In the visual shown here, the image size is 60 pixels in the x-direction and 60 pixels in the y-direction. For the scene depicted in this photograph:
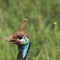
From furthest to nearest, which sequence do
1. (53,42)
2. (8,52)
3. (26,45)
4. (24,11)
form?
(24,11), (53,42), (8,52), (26,45)

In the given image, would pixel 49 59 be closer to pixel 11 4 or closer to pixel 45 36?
pixel 45 36

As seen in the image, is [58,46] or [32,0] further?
[32,0]

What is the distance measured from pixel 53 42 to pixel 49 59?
1.43 feet

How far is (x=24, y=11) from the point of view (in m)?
8.70

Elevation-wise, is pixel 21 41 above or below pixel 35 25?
above

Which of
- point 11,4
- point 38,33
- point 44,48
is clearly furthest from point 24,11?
point 44,48

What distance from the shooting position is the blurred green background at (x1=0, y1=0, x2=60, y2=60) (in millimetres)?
7023

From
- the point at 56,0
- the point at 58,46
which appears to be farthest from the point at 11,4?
the point at 58,46

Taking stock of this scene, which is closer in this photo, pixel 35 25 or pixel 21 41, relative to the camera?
pixel 21 41

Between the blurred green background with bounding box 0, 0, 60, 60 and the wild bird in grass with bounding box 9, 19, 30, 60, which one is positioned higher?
the wild bird in grass with bounding box 9, 19, 30, 60

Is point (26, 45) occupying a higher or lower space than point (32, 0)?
higher

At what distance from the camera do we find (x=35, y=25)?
27.0ft

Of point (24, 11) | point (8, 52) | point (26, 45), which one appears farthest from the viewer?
point (24, 11)

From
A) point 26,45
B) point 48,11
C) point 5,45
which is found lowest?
point 48,11
